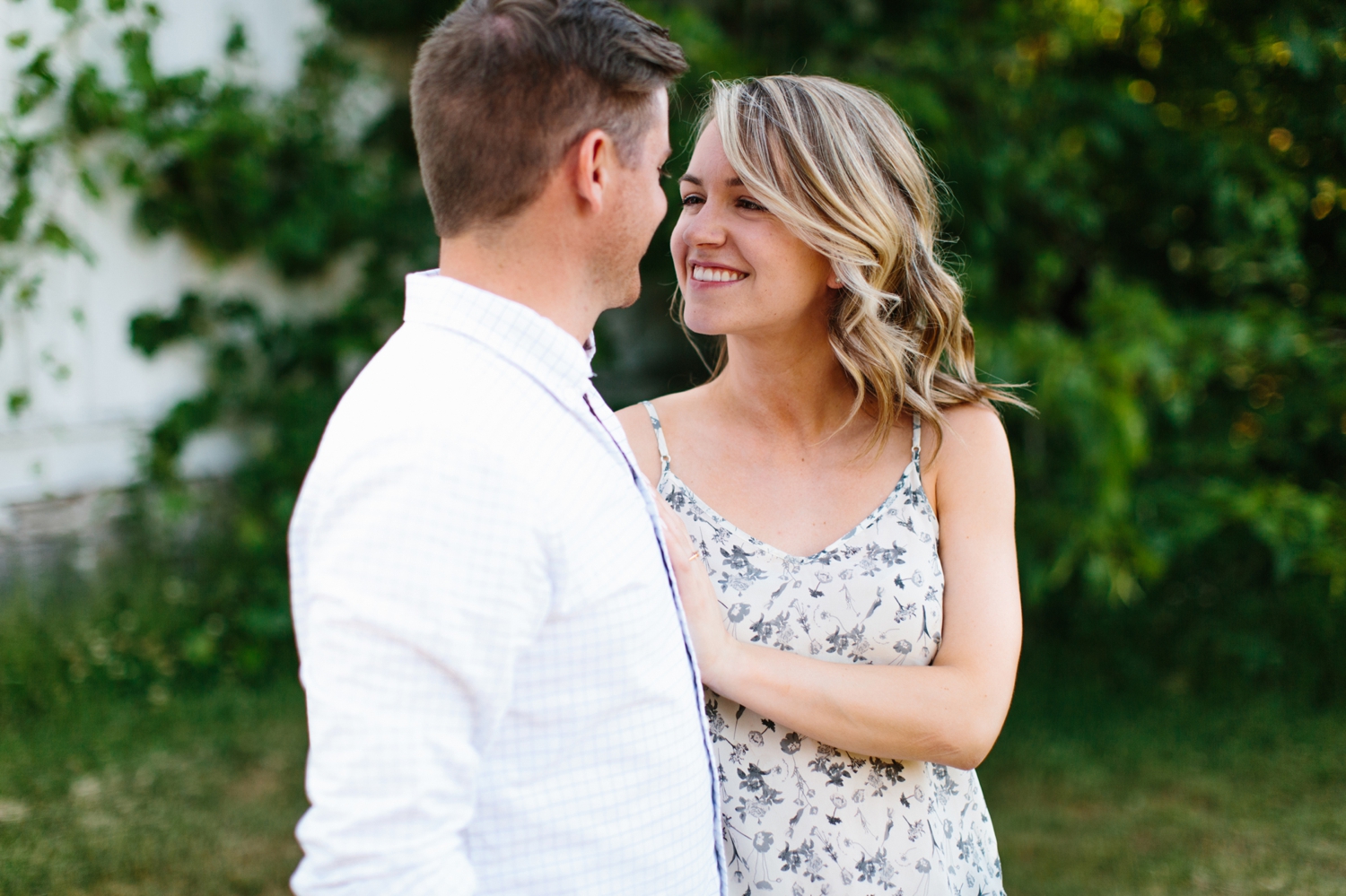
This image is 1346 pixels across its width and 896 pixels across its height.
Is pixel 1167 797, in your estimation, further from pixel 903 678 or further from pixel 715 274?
pixel 715 274

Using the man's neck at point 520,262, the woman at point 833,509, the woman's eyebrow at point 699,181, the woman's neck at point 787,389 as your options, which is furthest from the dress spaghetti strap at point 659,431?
the man's neck at point 520,262

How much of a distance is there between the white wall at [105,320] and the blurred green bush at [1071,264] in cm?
11

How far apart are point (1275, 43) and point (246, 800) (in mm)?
4586

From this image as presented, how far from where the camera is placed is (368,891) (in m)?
0.98

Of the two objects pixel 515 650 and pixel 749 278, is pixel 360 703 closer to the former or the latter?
pixel 515 650

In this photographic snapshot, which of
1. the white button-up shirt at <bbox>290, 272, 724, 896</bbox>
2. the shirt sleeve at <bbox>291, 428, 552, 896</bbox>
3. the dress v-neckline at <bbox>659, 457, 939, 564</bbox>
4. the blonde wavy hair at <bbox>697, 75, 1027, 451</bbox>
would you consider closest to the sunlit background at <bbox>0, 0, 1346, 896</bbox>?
the blonde wavy hair at <bbox>697, 75, 1027, 451</bbox>

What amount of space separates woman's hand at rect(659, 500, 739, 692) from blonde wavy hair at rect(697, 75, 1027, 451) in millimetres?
529

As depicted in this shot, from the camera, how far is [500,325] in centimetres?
118

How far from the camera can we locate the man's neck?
3.97 ft

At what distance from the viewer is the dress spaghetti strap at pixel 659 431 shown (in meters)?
1.92

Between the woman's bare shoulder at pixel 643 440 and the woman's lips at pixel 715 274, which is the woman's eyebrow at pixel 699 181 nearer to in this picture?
the woman's lips at pixel 715 274

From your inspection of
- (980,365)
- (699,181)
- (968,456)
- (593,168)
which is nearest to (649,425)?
(699,181)

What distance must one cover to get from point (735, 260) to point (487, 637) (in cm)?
103

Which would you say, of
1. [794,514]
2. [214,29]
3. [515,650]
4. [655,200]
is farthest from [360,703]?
[214,29]
